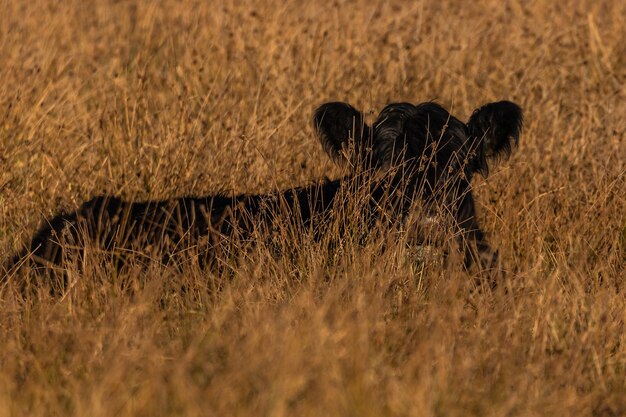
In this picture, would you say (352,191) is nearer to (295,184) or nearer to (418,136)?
(418,136)

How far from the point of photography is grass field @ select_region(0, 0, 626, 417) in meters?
3.70

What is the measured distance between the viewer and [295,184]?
6.66 m

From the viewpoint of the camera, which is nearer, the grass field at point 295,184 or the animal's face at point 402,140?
the grass field at point 295,184

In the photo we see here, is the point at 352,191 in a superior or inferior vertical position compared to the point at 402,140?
inferior

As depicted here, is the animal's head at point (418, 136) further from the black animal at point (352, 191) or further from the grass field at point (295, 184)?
the grass field at point (295, 184)

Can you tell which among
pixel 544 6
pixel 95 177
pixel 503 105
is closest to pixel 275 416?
pixel 503 105

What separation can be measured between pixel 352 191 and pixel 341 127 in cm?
39

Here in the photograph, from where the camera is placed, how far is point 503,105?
18.7 feet

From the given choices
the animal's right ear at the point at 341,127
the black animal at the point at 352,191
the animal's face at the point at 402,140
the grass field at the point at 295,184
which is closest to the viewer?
the grass field at the point at 295,184

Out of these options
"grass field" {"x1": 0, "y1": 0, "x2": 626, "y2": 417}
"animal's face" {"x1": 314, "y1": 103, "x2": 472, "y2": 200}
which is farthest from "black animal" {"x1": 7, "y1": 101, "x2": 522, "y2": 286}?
"grass field" {"x1": 0, "y1": 0, "x2": 626, "y2": 417}

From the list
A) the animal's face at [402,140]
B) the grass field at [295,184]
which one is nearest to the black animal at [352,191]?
the animal's face at [402,140]

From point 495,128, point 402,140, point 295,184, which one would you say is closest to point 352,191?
point 402,140

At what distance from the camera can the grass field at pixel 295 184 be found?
370 centimetres

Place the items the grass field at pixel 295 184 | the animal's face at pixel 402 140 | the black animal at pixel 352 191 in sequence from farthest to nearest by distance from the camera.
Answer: the animal's face at pixel 402 140, the black animal at pixel 352 191, the grass field at pixel 295 184
